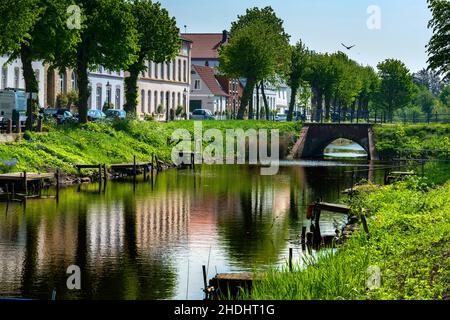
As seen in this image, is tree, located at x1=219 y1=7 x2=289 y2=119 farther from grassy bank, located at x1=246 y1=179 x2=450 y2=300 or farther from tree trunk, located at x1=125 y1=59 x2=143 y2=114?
grassy bank, located at x1=246 y1=179 x2=450 y2=300

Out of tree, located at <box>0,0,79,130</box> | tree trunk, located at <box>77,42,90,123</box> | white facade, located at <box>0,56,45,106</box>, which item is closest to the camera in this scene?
tree, located at <box>0,0,79,130</box>

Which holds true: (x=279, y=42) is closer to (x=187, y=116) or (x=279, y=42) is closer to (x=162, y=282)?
(x=187, y=116)

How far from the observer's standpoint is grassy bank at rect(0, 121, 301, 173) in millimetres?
59469

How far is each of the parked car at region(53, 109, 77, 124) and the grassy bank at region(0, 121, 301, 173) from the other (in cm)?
211

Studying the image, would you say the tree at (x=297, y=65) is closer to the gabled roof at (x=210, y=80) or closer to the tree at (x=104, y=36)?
the gabled roof at (x=210, y=80)

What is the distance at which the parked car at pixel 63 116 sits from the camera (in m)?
76.9

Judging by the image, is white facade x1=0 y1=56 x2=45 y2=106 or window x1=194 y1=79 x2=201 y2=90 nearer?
white facade x1=0 y1=56 x2=45 y2=106

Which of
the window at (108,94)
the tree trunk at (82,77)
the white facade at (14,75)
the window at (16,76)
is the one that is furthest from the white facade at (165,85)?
the tree trunk at (82,77)

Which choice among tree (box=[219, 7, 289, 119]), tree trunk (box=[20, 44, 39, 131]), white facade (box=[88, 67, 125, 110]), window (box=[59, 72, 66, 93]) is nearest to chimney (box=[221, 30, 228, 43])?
tree (box=[219, 7, 289, 119])

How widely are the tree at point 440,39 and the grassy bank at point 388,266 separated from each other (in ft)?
90.8

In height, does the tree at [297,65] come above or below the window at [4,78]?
above

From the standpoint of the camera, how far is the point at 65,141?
225 ft

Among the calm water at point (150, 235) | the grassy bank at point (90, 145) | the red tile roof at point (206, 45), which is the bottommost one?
the calm water at point (150, 235)

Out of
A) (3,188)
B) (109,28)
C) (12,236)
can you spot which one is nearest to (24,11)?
(3,188)
